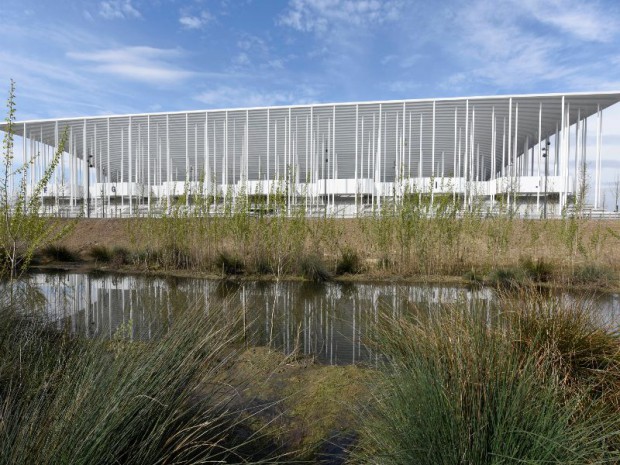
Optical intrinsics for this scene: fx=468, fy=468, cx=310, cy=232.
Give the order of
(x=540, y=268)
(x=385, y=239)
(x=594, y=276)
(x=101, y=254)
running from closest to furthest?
(x=594, y=276)
(x=540, y=268)
(x=385, y=239)
(x=101, y=254)

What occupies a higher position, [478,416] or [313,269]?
[478,416]

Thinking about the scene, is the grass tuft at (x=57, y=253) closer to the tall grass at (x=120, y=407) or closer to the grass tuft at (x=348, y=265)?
the grass tuft at (x=348, y=265)

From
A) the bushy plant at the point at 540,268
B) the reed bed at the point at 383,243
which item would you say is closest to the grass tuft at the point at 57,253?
the reed bed at the point at 383,243

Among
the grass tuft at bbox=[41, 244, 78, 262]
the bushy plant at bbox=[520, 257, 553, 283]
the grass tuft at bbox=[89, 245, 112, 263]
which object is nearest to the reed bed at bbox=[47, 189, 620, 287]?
the bushy plant at bbox=[520, 257, 553, 283]

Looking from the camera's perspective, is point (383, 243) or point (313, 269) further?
point (383, 243)

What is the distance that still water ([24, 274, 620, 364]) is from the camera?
17.8 feet

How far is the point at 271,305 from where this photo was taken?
9.55 meters

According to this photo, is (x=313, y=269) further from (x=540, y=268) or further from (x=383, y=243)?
(x=540, y=268)

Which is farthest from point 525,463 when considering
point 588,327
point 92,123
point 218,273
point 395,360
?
point 92,123

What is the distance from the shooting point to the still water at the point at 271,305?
5.42m

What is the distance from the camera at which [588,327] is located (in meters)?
3.32

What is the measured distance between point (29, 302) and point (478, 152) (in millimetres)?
35243

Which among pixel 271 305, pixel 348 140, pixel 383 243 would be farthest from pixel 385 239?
pixel 348 140

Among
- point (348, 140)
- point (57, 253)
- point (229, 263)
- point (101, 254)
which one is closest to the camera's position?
point (229, 263)
